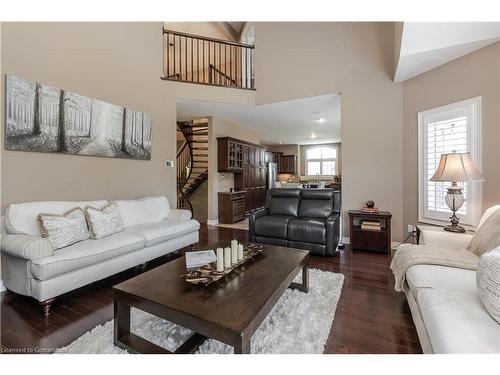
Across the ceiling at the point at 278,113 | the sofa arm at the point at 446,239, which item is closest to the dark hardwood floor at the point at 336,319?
the sofa arm at the point at 446,239

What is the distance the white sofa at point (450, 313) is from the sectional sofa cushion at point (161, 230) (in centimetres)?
259

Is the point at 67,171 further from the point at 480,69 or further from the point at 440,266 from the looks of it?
the point at 480,69

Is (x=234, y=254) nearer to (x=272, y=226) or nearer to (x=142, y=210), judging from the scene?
(x=272, y=226)

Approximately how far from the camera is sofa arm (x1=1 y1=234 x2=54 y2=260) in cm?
192

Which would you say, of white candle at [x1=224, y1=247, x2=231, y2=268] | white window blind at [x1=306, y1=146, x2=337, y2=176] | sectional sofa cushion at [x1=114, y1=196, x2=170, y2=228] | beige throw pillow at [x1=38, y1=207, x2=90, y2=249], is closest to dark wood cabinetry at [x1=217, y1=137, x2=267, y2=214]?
sectional sofa cushion at [x1=114, y1=196, x2=170, y2=228]

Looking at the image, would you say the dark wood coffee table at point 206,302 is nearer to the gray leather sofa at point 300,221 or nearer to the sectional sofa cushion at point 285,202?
the gray leather sofa at point 300,221

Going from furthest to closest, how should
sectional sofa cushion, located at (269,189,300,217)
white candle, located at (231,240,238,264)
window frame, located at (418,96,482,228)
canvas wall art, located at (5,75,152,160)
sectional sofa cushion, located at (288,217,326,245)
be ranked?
sectional sofa cushion, located at (269,189,300,217) < sectional sofa cushion, located at (288,217,326,245) < window frame, located at (418,96,482,228) < canvas wall art, located at (5,75,152,160) < white candle, located at (231,240,238,264)

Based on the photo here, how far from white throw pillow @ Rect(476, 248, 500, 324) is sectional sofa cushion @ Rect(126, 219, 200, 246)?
286cm

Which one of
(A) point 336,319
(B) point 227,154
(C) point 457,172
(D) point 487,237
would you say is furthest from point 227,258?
(B) point 227,154

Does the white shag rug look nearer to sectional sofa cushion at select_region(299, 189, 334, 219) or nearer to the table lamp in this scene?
the table lamp

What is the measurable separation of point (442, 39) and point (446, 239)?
7.08 ft

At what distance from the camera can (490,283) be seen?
1150 millimetres
